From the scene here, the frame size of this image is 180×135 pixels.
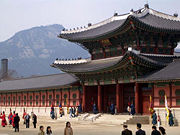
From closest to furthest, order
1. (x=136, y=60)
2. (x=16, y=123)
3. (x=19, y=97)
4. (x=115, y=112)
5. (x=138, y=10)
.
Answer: (x=16, y=123)
(x=136, y=60)
(x=115, y=112)
(x=138, y=10)
(x=19, y=97)

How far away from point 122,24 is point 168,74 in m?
7.61

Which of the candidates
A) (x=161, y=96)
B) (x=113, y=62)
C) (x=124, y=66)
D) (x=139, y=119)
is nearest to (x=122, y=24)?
(x=124, y=66)

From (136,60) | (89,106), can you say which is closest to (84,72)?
(89,106)

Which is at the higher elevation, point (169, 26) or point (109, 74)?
point (169, 26)

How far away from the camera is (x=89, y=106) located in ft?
160

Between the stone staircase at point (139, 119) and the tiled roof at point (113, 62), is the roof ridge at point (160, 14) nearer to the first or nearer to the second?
the tiled roof at point (113, 62)

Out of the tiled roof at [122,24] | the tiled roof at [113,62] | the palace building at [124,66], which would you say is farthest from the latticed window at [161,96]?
the tiled roof at [122,24]

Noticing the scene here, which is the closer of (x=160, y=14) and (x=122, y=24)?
(x=122, y=24)

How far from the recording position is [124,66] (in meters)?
39.8

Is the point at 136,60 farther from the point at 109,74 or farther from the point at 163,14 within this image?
the point at 163,14

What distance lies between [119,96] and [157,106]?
6.02 m

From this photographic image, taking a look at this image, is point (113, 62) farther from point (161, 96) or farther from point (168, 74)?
point (168, 74)

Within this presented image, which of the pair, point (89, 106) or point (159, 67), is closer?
point (159, 67)

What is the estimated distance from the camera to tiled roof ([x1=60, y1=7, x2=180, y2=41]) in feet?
141
